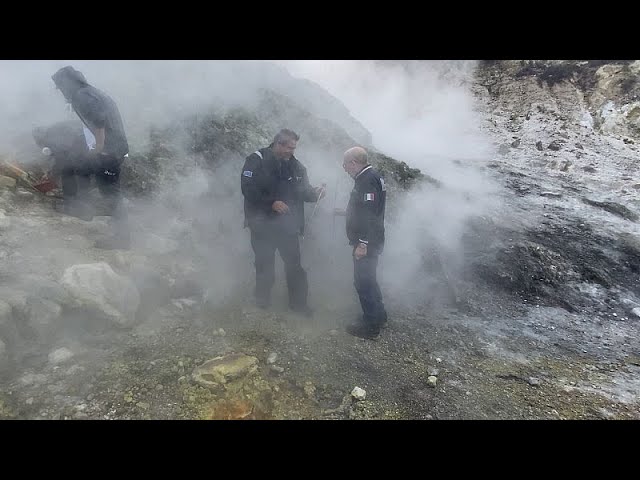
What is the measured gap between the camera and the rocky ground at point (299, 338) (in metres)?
2.81

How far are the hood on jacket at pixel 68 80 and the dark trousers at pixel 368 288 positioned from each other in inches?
122

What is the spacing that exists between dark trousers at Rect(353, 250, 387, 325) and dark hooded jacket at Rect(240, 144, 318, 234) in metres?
0.77

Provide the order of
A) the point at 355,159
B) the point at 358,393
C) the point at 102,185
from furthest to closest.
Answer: the point at 102,185
the point at 355,159
the point at 358,393

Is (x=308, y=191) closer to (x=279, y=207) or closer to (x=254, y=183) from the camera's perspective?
(x=279, y=207)

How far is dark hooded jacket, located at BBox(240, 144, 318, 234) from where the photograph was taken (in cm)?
383

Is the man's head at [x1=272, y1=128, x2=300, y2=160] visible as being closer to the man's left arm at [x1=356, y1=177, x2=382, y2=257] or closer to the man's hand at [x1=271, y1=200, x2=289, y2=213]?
the man's hand at [x1=271, y1=200, x2=289, y2=213]

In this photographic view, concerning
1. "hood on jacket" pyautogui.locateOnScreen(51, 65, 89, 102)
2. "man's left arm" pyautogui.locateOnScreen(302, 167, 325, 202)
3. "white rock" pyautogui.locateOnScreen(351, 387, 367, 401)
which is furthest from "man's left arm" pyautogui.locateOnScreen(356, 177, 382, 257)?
"hood on jacket" pyautogui.locateOnScreen(51, 65, 89, 102)

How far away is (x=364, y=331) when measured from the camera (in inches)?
156

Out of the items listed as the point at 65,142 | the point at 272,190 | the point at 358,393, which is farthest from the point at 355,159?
the point at 65,142

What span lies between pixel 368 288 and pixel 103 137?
9.69ft

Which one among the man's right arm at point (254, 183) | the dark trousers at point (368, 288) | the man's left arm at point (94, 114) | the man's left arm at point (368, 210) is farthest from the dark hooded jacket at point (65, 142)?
the dark trousers at point (368, 288)

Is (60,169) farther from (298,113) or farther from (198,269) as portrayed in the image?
(298,113)

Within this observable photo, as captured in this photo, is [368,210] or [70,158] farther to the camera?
[70,158]

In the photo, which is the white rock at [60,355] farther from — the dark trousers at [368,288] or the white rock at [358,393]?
the dark trousers at [368,288]
